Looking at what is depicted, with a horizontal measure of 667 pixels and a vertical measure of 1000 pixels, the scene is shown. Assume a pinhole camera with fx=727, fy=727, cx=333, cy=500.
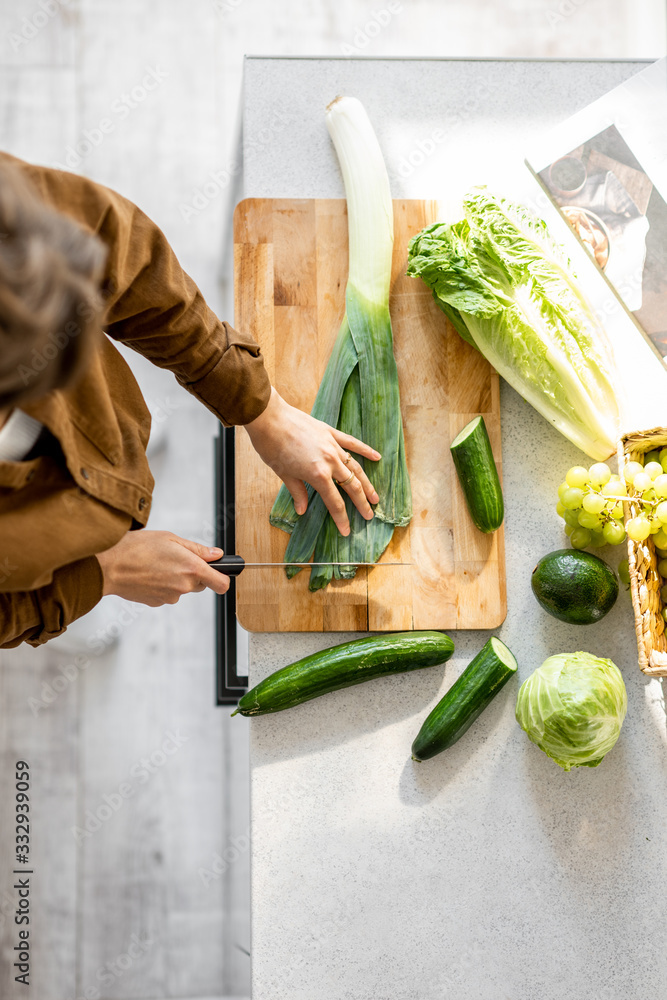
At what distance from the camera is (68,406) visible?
0.85 metres

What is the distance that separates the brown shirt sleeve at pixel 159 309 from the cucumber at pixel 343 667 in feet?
1.42

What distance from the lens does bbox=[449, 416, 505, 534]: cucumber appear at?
1286 millimetres

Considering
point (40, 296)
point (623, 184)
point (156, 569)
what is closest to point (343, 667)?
point (156, 569)

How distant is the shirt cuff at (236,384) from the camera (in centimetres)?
109

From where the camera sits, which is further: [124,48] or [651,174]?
[124,48]

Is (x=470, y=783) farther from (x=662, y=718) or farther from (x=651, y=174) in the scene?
(x=651, y=174)

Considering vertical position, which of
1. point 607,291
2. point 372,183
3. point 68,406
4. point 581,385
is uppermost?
point 372,183

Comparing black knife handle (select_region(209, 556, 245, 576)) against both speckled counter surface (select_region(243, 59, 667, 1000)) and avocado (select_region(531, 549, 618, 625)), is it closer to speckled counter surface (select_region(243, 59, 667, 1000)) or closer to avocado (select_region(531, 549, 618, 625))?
speckled counter surface (select_region(243, 59, 667, 1000))

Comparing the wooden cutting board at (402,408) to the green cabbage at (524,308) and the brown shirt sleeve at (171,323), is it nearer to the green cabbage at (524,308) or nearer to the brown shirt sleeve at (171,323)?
the green cabbage at (524,308)

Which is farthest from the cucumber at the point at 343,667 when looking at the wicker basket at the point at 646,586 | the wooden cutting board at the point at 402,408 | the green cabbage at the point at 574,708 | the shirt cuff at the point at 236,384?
the shirt cuff at the point at 236,384

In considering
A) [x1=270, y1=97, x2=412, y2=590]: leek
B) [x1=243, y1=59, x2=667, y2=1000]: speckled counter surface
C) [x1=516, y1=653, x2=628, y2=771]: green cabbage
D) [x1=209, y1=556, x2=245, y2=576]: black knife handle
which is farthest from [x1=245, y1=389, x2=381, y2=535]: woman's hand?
[x1=516, y1=653, x2=628, y2=771]: green cabbage

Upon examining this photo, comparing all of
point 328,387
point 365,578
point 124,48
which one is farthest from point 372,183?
point 124,48

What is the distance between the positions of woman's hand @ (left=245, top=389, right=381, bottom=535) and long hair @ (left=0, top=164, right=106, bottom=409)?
1.80 ft

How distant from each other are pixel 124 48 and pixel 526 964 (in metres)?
2.50
